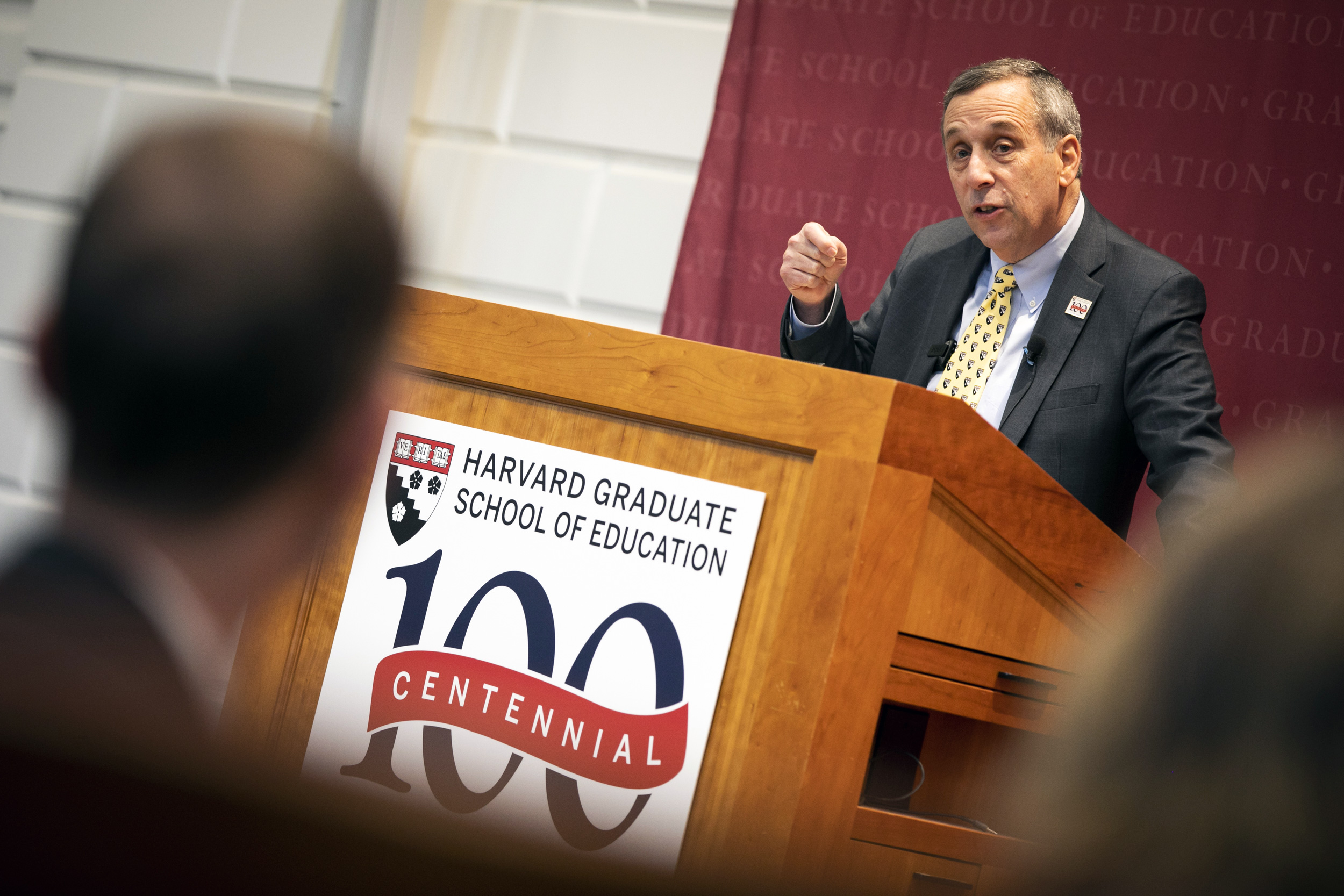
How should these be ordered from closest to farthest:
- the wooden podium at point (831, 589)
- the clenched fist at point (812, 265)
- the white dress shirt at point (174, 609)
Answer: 1. the white dress shirt at point (174, 609)
2. the wooden podium at point (831, 589)
3. the clenched fist at point (812, 265)

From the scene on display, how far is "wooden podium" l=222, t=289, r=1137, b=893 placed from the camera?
4.59 feet

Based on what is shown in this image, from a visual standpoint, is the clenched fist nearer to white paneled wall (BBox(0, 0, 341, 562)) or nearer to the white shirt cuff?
the white shirt cuff

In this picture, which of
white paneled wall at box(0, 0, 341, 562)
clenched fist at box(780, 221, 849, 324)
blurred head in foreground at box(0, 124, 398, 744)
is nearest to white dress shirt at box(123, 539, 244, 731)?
blurred head in foreground at box(0, 124, 398, 744)

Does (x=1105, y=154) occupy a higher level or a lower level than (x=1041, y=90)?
higher

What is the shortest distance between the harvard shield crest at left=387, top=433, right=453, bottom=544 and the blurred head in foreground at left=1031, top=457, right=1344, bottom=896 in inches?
52.7

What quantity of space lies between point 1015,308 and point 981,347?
0.44ft

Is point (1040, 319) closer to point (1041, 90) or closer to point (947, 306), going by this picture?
point (947, 306)

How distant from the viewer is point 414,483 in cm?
163

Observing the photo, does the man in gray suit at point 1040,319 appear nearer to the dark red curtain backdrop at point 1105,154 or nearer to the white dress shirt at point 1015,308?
the white dress shirt at point 1015,308

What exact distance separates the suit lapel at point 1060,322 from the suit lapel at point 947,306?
0.73ft

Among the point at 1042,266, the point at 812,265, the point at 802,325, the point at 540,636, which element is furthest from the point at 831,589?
the point at 1042,266

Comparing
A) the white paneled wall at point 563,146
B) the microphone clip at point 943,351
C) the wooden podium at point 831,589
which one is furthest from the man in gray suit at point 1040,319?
the white paneled wall at point 563,146

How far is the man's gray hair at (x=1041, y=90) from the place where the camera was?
2.58m

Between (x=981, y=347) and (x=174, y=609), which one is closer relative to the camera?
(x=174, y=609)
